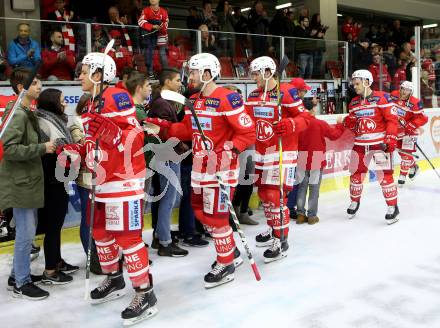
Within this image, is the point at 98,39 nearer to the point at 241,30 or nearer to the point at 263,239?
the point at 263,239

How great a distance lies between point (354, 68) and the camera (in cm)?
969

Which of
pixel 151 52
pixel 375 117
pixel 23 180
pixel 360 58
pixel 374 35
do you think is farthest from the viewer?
pixel 374 35

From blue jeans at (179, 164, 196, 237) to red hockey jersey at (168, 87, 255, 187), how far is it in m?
0.94

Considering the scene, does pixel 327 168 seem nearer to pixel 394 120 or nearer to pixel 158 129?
pixel 394 120

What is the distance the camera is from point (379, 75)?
9766 mm

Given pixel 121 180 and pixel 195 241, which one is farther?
pixel 195 241

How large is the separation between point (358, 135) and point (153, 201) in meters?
2.39

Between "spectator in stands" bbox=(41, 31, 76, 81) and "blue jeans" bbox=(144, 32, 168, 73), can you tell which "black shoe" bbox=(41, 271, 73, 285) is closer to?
"spectator in stands" bbox=(41, 31, 76, 81)

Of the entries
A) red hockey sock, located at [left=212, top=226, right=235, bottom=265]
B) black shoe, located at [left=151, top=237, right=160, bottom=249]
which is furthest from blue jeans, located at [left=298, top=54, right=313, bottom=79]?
red hockey sock, located at [left=212, top=226, right=235, bottom=265]

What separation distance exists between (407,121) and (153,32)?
368cm

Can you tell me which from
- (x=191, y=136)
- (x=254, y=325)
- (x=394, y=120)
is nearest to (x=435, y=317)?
(x=254, y=325)

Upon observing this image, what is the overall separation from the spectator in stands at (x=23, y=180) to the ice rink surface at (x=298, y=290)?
0.21m

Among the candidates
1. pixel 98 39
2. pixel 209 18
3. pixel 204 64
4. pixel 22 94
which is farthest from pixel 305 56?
pixel 22 94

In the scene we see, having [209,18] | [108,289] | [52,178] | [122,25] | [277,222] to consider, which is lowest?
[108,289]
